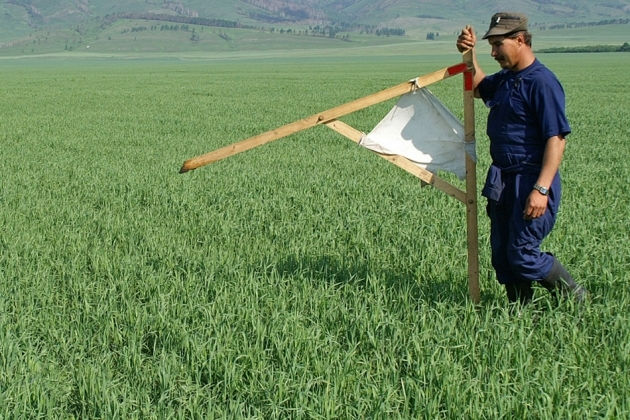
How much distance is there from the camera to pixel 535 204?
3818 mm

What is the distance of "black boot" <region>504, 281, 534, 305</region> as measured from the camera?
4.24 meters

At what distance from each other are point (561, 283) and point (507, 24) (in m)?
1.58

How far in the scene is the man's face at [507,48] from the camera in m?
3.88

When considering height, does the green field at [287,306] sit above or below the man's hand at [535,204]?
below

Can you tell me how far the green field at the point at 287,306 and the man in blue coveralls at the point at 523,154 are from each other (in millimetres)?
311

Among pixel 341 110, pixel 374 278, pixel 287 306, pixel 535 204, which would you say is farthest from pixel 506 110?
pixel 287 306

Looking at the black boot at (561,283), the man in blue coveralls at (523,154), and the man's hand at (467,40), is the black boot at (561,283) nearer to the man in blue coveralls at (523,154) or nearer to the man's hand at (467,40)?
the man in blue coveralls at (523,154)

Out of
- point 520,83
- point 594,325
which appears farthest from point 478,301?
point 520,83

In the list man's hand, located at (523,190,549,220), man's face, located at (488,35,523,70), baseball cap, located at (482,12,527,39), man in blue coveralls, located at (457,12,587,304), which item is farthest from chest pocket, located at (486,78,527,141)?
man's hand, located at (523,190,549,220)

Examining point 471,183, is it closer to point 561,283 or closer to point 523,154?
point 523,154

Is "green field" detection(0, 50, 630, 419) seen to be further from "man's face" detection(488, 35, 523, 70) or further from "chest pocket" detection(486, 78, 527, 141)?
"man's face" detection(488, 35, 523, 70)

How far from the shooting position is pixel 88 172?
1057cm

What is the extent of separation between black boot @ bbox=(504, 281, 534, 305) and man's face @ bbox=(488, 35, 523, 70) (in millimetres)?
1339

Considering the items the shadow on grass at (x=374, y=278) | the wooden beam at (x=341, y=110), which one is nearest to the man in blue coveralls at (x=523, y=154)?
the wooden beam at (x=341, y=110)
